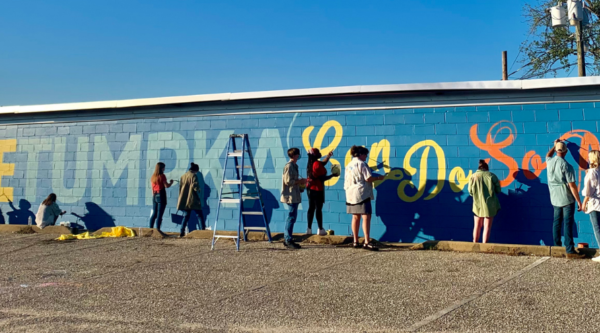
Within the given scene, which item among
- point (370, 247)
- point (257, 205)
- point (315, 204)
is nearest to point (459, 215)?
point (370, 247)

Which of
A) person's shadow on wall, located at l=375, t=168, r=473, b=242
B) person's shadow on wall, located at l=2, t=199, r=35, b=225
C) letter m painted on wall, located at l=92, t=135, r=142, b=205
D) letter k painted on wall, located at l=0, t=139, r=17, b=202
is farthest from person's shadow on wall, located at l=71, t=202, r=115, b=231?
person's shadow on wall, located at l=375, t=168, r=473, b=242

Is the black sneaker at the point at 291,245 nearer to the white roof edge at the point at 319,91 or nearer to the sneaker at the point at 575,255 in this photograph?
the white roof edge at the point at 319,91

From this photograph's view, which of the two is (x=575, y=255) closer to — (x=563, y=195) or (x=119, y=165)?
(x=563, y=195)

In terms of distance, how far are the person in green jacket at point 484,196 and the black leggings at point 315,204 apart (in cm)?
272

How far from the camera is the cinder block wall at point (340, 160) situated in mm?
9305

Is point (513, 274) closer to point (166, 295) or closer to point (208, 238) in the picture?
point (166, 295)

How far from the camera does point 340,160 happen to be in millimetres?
10539

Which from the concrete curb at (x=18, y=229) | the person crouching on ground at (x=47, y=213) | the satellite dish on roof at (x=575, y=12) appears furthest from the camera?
the satellite dish on roof at (x=575, y=12)

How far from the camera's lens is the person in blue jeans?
770cm

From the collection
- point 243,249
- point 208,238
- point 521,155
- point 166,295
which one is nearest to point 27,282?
point 166,295

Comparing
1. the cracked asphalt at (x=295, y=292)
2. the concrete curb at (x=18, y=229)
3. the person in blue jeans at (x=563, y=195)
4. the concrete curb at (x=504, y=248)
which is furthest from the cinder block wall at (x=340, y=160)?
the cracked asphalt at (x=295, y=292)

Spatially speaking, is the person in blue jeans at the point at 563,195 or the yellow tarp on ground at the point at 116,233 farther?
the yellow tarp on ground at the point at 116,233

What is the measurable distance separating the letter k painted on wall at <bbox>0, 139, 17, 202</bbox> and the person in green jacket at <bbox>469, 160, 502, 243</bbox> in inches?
443

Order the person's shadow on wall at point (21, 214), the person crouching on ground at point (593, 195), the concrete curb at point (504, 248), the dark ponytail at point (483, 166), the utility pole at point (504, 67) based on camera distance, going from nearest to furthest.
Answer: the person crouching on ground at point (593, 195)
the concrete curb at point (504, 248)
the dark ponytail at point (483, 166)
the person's shadow on wall at point (21, 214)
the utility pole at point (504, 67)
